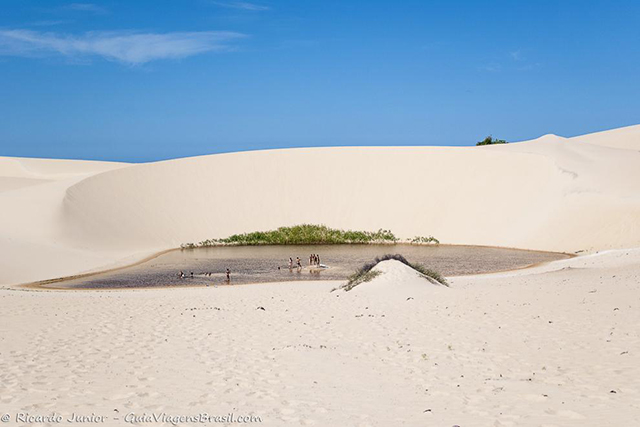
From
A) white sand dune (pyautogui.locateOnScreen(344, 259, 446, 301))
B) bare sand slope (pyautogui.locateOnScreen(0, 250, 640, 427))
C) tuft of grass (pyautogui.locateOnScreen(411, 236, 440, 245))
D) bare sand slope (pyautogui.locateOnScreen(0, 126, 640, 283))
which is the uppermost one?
bare sand slope (pyautogui.locateOnScreen(0, 126, 640, 283))

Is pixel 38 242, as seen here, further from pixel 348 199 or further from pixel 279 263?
pixel 348 199

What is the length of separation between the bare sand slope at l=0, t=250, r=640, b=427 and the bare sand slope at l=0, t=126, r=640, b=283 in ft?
56.6

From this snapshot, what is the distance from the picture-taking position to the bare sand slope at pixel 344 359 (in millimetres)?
5605

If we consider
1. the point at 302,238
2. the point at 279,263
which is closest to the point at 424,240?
the point at 302,238

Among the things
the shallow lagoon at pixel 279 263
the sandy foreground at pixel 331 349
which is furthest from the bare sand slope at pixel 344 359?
the shallow lagoon at pixel 279 263

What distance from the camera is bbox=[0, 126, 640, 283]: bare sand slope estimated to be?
33.1 metres

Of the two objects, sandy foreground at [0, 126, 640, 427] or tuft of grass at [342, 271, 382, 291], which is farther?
tuft of grass at [342, 271, 382, 291]

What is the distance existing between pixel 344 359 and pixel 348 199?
36866 mm

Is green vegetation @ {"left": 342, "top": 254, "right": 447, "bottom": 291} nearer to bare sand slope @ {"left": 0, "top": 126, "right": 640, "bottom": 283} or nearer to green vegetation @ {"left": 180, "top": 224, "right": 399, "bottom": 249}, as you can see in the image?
bare sand slope @ {"left": 0, "top": 126, "right": 640, "bottom": 283}

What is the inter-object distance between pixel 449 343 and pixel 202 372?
333 centimetres

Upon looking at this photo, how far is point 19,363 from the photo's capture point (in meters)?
7.17

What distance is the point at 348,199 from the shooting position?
44469 millimetres

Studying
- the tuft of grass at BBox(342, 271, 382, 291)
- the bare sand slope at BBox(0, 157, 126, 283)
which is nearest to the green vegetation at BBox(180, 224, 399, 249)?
the bare sand slope at BBox(0, 157, 126, 283)

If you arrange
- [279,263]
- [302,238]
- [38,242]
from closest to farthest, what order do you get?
1. [279,263]
2. [38,242]
3. [302,238]
